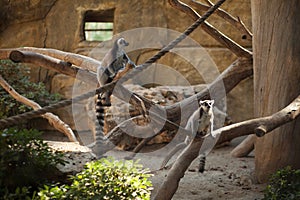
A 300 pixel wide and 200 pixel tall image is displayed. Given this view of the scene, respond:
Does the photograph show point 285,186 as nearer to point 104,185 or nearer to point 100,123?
point 104,185

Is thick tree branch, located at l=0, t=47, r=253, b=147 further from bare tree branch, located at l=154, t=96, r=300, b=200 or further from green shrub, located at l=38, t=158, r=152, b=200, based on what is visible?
green shrub, located at l=38, t=158, r=152, b=200

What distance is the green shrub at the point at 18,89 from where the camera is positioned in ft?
25.3

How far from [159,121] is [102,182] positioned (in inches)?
56.0

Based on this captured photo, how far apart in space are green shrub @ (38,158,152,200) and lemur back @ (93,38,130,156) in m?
1.65

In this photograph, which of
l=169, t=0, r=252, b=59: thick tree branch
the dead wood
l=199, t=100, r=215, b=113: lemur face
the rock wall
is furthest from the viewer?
the rock wall

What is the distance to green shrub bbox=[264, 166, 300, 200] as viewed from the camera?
3482mm

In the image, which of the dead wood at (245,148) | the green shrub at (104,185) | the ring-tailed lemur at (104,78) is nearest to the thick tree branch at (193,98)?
the ring-tailed lemur at (104,78)

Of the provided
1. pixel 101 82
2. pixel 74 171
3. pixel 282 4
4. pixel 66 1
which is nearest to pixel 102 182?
pixel 74 171

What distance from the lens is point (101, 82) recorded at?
442 cm

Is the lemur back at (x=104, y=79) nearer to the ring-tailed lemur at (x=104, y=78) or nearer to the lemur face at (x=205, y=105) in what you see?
the ring-tailed lemur at (x=104, y=78)

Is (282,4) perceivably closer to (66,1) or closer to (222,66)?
(222,66)

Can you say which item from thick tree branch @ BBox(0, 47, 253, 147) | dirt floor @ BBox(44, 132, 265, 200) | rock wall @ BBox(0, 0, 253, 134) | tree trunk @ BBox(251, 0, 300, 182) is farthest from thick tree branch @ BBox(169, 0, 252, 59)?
rock wall @ BBox(0, 0, 253, 134)

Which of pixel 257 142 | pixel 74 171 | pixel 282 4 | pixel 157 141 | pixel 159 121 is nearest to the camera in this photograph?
pixel 74 171

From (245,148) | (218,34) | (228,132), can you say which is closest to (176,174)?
(228,132)
